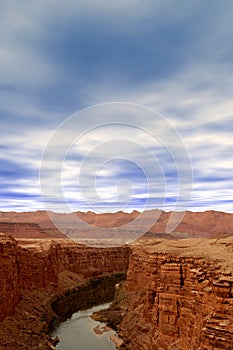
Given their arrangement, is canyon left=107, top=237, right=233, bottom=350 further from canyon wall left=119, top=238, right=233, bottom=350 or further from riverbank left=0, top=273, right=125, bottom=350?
riverbank left=0, top=273, right=125, bottom=350

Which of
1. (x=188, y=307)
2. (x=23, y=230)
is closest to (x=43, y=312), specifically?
(x=188, y=307)

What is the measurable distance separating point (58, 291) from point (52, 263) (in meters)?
5.54

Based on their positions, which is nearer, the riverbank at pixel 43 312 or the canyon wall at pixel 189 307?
the canyon wall at pixel 189 307

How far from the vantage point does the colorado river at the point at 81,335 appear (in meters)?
35.6

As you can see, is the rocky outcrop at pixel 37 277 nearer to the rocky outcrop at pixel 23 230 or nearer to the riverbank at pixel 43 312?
the riverbank at pixel 43 312

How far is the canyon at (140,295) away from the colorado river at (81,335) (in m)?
1.40

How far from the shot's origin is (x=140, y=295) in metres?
42.2

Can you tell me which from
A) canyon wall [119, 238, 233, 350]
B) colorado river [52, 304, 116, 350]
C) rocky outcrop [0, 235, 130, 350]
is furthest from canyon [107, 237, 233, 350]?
rocky outcrop [0, 235, 130, 350]

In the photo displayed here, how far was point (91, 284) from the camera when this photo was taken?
67.9 meters

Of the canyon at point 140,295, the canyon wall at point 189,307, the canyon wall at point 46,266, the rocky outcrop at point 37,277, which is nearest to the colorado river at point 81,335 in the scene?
the canyon at point 140,295

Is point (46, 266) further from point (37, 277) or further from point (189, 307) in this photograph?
point (189, 307)

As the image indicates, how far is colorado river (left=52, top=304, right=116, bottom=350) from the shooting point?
117ft

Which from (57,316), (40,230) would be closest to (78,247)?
(57,316)

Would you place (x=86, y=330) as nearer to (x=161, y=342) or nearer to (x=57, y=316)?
(x=57, y=316)
